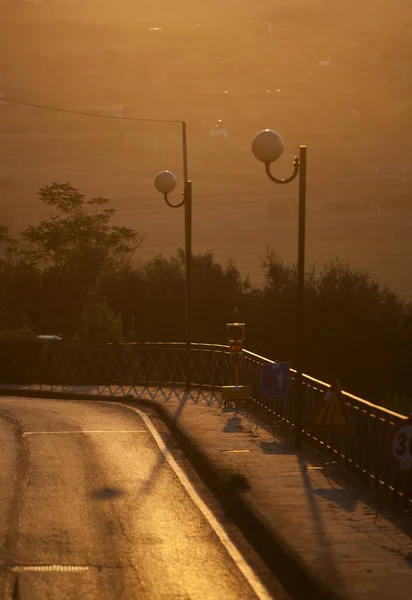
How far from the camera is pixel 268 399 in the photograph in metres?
19.0

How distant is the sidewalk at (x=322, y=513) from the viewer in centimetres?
755

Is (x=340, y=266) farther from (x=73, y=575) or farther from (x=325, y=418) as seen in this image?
(x=73, y=575)

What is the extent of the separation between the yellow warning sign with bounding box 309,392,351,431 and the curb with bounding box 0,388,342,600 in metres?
1.24

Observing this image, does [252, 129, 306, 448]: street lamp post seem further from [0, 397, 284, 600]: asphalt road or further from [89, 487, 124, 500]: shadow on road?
[89, 487, 124, 500]: shadow on road

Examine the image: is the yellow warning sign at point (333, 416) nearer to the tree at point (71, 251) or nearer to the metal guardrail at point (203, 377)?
the metal guardrail at point (203, 377)

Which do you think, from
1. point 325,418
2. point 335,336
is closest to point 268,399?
point 325,418

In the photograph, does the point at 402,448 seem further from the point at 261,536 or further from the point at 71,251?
the point at 71,251

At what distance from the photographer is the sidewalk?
755 centimetres

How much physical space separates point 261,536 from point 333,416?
3066mm

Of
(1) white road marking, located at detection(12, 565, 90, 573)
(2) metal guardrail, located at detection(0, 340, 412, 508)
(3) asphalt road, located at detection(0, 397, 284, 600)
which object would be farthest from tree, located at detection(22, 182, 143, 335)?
(1) white road marking, located at detection(12, 565, 90, 573)

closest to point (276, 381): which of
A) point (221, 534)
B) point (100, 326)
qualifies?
point (221, 534)

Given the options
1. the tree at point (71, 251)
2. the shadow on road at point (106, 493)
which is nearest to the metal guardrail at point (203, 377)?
the shadow on road at point (106, 493)

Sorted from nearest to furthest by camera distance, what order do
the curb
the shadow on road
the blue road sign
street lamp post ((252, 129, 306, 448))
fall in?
the curb
the shadow on road
street lamp post ((252, 129, 306, 448))
the blue road sign

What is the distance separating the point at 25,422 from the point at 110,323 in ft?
54.6
